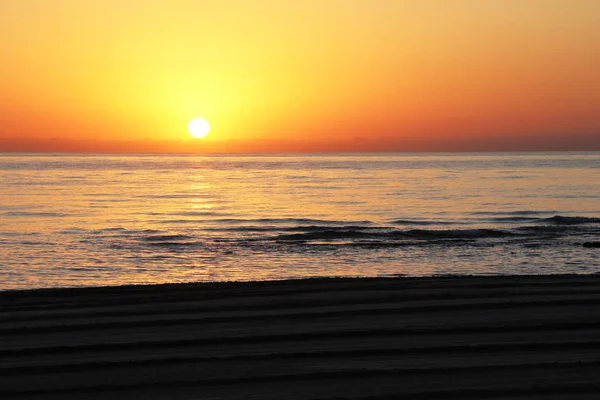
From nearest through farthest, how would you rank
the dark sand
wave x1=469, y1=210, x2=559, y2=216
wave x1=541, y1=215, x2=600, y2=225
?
1. the dark sand
2. wave x1=541, y1=215, x2=600, y2=225
3. wave x1=469, y1=210, x2=559, y2=216

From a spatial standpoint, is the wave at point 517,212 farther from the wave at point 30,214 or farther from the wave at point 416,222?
the wave at point 30,214

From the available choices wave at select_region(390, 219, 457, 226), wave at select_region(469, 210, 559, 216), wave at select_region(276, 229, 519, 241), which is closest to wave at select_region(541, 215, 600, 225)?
wave at select_region(469, 210, 559, 216)

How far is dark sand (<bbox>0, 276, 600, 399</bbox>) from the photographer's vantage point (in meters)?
3.82

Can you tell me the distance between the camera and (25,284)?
12445 mm

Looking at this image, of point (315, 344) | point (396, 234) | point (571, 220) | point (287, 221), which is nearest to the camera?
point (315, 344)

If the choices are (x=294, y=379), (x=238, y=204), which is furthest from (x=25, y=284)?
(x=238, y=204)

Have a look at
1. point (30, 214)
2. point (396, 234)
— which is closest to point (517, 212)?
point (396, 234)

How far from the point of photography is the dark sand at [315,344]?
151 inches

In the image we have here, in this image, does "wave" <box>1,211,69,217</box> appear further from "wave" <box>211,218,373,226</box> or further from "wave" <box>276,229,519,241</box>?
"wave" <box>276,229,519,241</box>

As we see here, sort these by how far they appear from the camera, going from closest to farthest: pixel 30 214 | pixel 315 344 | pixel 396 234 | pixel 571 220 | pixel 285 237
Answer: pixel 315 344 → pixel 285 237 → pixel 396 234 → pixel 571 220 → pixel 30 214

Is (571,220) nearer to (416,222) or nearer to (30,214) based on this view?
(416,222)

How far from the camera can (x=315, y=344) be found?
466cm

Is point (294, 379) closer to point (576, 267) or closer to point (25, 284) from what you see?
point (25, 284)

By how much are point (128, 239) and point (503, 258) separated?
35.5 feet
